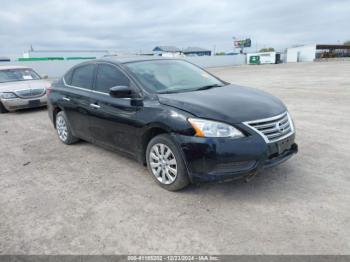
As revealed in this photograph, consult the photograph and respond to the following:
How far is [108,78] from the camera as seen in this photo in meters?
4.45

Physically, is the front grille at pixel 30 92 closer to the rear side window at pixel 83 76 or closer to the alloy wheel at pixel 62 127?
the alloy wheel at pixel 62 127

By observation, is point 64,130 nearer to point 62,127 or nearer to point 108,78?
point 62,127

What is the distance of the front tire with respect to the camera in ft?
11.1

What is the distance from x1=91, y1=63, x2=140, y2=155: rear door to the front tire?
0.40 metres

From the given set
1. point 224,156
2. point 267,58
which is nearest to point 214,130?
point 224,156

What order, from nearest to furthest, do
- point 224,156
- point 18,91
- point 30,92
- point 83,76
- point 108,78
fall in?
1. point 224,156
2. point 108,78
3. point 83,76
4. point 18,91
5. point 30,92

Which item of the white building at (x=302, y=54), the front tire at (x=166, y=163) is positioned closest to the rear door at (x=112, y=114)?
the front tire at (x=166, y=163)

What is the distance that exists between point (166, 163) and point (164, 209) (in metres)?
0.58

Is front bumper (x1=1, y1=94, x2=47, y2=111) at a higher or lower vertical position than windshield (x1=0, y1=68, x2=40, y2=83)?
lower

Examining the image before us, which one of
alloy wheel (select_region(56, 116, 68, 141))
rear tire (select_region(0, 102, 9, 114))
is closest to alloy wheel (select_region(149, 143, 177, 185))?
alloy wheel (select_region(56, 116, 68, 141))

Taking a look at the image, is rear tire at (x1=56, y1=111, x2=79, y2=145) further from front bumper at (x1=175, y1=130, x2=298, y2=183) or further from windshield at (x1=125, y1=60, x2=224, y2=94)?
front bumper at (x1=175, y1=130, x2=298, y2=183)

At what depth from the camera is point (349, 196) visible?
3.34 meters

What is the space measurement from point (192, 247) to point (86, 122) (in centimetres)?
302

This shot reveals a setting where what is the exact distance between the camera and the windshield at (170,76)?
400 cm
